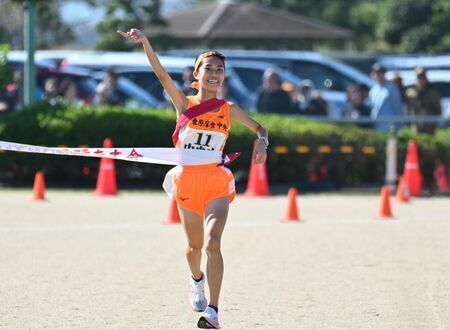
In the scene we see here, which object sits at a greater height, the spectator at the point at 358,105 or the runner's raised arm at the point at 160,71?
the runner's raised arm at the point at 160,71

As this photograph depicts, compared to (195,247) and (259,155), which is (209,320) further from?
(259,155)

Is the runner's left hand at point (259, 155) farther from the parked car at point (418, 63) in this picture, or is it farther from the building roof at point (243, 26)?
the building roof at point (243, 26)

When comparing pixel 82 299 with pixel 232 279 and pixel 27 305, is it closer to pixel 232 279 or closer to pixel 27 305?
pixel 27 305

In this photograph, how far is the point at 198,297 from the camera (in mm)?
9242

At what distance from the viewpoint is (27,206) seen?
1783 cm

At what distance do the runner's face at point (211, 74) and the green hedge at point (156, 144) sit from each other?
12269 mm

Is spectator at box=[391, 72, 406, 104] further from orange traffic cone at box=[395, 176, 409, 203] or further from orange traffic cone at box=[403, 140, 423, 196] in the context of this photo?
orange traffic cone at box=[395, 176, 409, 203]

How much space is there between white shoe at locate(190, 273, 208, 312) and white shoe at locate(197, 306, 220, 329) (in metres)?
0.72

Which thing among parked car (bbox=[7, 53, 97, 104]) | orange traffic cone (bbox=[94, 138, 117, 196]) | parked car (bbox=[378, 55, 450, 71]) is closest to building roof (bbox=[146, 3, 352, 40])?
parked car (bbox=[378, 55, 450, 71])

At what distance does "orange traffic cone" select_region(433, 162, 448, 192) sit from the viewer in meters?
21.7

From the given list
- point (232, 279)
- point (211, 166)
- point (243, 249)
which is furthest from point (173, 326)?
point (243, 249)

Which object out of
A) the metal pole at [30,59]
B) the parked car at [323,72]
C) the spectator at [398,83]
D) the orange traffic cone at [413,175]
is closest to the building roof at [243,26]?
the parked car at [323,72]

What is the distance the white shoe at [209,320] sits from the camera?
8.41 metres

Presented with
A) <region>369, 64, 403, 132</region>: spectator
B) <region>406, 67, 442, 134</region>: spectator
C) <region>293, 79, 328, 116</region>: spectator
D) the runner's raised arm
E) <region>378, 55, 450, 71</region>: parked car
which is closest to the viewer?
the runner's raised arm
